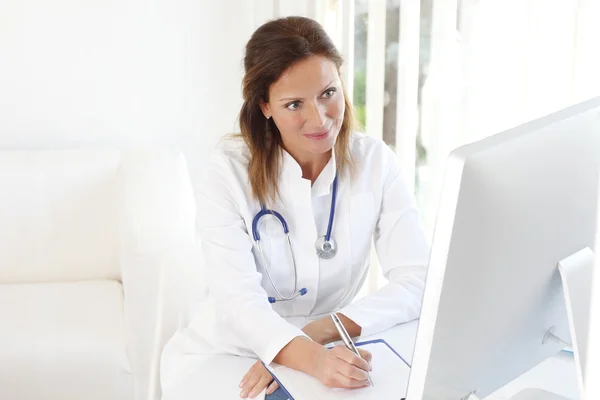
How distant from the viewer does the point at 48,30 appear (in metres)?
2.75

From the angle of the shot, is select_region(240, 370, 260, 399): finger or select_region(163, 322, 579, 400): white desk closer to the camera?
select_region(163, 322, 579, 400): white desk

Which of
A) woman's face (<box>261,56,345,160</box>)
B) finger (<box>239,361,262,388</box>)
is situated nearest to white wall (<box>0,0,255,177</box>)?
woman's face (<box>261,56,345,160</box>)

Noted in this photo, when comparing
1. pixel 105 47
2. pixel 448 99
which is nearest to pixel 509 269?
pixel 448 99

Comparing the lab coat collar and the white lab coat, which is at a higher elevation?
the lab coat collar

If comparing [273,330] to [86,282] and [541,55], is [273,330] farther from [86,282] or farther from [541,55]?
[86,282]

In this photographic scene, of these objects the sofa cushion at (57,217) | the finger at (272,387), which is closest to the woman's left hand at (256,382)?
the finger at (272,387)

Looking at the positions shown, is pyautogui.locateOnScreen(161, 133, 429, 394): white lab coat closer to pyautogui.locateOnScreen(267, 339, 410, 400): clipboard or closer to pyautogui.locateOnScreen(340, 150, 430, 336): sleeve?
pyautogui.locateOnScreen(340, 150, 430, 336): sleeve

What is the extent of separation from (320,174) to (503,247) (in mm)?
853

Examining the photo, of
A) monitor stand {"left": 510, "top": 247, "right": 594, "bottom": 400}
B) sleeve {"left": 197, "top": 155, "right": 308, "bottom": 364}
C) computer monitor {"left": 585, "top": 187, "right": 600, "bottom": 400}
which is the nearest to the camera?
computer monitor {"left": 585, "top": 187, "right": 600, "bottom": 400}

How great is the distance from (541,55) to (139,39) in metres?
1.64

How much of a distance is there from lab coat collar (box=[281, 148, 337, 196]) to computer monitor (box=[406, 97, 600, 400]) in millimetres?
742

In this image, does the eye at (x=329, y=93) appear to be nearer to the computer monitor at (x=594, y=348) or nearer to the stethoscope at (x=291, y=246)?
the stethoscope at (x=291, y=246)

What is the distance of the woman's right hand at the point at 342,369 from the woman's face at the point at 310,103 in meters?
0.50

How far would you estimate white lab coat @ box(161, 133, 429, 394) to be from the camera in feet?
4.87
